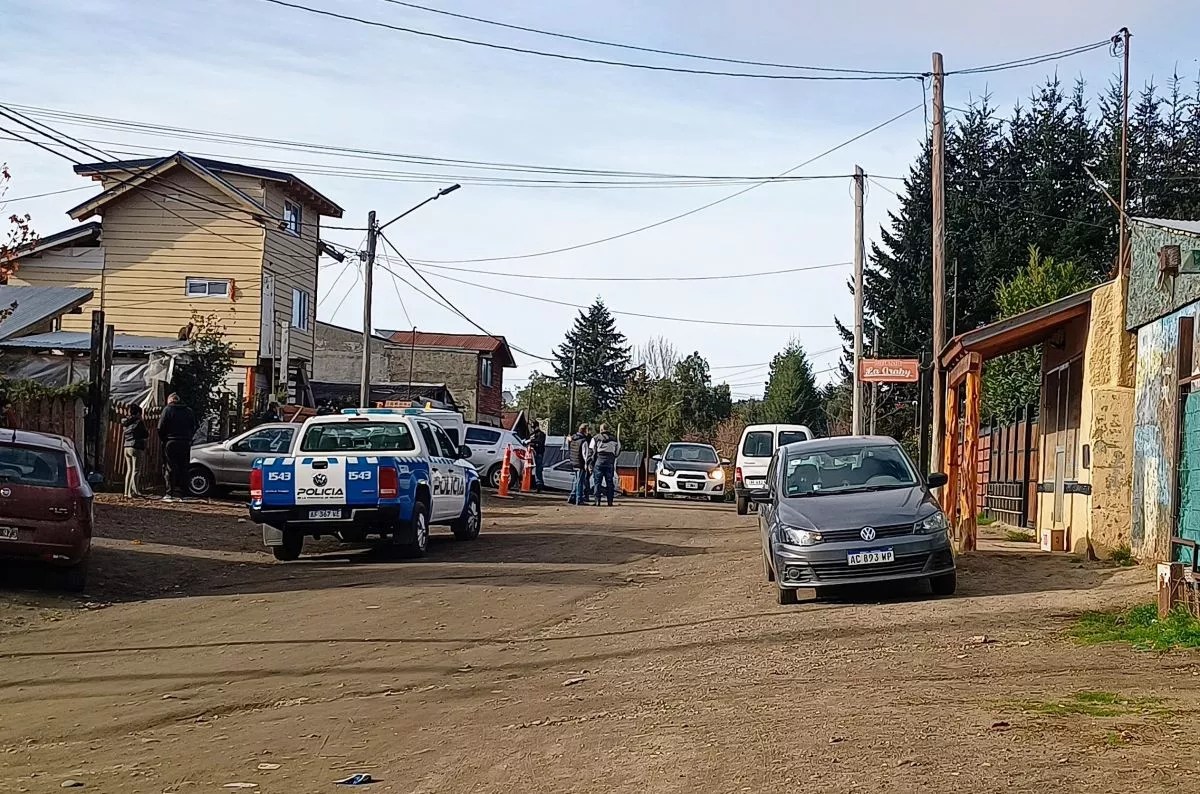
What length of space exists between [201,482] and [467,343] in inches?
1532

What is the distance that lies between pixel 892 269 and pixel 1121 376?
103 feet

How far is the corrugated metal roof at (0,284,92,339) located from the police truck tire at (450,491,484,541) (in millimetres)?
9439

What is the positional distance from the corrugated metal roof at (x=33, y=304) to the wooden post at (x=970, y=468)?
53.7 feet

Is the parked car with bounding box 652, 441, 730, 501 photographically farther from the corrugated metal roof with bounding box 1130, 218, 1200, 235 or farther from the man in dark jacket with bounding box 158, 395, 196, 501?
the corrugated metal roof with bounding box 1130, 218, 1200, 235

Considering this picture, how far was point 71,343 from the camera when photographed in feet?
96.7

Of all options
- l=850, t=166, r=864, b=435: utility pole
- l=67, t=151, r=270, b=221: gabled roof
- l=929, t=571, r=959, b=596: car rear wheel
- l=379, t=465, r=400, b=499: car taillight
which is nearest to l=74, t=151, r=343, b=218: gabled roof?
l=67, t=151, r=270, b=221: gabled roof

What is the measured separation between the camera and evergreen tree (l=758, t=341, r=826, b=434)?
71875 mm

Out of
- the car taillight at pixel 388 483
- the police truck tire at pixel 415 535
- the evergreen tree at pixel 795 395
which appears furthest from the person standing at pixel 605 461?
the evergreen tree at pixel 795 395

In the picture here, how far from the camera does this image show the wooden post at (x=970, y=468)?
59.9ft

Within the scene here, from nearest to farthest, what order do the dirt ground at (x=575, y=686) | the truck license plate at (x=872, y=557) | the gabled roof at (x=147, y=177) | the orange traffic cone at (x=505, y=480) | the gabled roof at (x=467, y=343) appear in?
the dirt ground at (x=575, y=686) → the truck license plate at (x=872, y=557) → the orange traffic cone at (x=505, y=480) → the gabled roof at (x=147, y=177) → the gabled roof at (x=467, y=343)

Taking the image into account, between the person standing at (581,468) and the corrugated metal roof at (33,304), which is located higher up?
the corrugated metal roof at (33,304)

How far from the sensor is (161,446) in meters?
26.5

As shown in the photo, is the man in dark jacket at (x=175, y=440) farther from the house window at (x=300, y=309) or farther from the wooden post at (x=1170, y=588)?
the wooden post at (x=1170, y=588)

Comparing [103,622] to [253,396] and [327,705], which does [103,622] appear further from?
[253,396]
